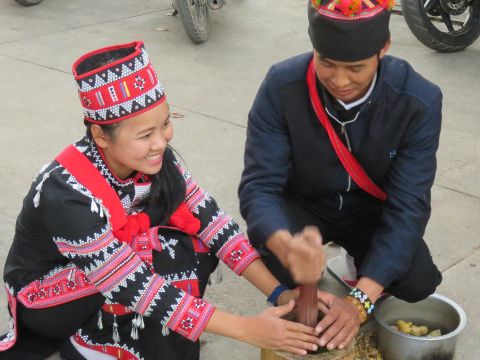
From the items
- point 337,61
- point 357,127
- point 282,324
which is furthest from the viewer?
point 357,127

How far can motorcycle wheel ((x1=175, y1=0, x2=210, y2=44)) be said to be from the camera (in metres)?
5.95

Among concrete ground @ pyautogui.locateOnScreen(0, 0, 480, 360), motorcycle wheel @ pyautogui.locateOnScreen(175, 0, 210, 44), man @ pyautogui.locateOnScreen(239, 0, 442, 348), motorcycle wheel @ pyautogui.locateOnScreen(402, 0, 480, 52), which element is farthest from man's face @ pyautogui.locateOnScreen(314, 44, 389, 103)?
motorcycle wheel @ pyautogui.locateOnScreen(175, 0, 210, 44)

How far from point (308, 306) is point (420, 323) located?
84 cm

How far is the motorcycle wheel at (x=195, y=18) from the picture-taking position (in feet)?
19.5

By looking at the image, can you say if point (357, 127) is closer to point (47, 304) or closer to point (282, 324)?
point (282, 324)

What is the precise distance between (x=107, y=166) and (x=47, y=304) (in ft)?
1.57

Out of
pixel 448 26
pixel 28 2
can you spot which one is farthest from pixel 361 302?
pixel 28 2

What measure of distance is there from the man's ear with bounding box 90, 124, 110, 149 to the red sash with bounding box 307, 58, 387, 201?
0.69m

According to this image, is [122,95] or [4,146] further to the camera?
[4,146]

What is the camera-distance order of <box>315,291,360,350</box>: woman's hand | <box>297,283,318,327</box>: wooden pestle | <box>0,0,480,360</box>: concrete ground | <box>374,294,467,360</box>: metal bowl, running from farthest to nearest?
<box>0,0,480,360</box>: concrete ground → <box>374,294,467,360</box>: metal bowl → <box>315,291,360,350</box>: woman's hand → <box>297,283,318,327</box>: wooden pestle

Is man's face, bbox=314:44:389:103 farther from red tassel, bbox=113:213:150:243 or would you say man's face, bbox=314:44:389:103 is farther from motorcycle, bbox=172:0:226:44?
motorcycle, bbox=172:0:226:44

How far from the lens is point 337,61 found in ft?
7.95

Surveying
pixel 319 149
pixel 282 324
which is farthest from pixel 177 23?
pixel 282 324

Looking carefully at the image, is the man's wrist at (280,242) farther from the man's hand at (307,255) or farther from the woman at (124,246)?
the man's hand at (307,255)
